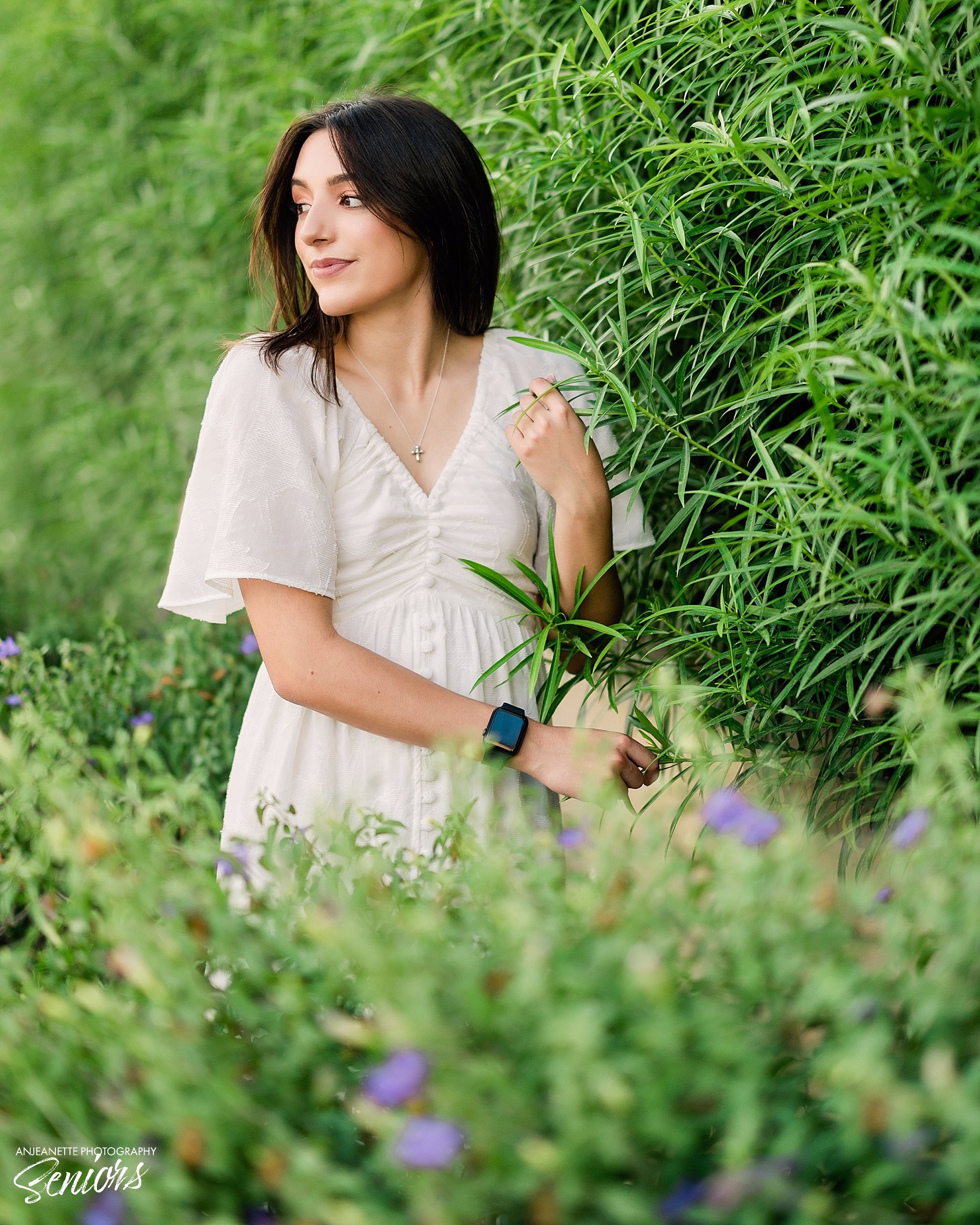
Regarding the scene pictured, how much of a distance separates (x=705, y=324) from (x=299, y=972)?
3.82 feet

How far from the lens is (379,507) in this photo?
1.53 m

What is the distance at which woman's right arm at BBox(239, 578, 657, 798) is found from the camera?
145 centimetres

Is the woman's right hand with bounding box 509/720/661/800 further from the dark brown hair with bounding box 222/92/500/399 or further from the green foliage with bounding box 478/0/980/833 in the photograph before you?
the dark brown hair with bounding box 222/92/500/399

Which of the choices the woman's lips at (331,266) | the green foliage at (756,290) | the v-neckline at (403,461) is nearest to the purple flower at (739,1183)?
the green foliage at (756,290)

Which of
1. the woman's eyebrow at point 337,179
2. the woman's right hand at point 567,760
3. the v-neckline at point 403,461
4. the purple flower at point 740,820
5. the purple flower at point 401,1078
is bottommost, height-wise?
the purple flower at point 401,1078

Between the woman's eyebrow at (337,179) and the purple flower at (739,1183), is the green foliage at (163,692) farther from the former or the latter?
the purple flower at (739,1183)

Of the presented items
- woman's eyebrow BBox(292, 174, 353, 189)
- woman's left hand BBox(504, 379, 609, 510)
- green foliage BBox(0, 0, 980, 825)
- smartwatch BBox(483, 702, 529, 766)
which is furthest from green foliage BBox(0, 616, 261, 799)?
woman's eyebrow BBox(292, 174, 353, 189)

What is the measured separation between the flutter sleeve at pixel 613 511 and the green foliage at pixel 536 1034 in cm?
78

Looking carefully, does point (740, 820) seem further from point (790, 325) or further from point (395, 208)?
point (395, 208)

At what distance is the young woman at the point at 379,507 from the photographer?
4.79ft

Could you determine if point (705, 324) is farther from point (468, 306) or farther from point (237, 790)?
point (237, 790)

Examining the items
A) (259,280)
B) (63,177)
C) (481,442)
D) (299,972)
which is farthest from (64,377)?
(299,972)

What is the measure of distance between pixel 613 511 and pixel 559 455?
0.66ft

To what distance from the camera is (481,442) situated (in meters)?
1.63
